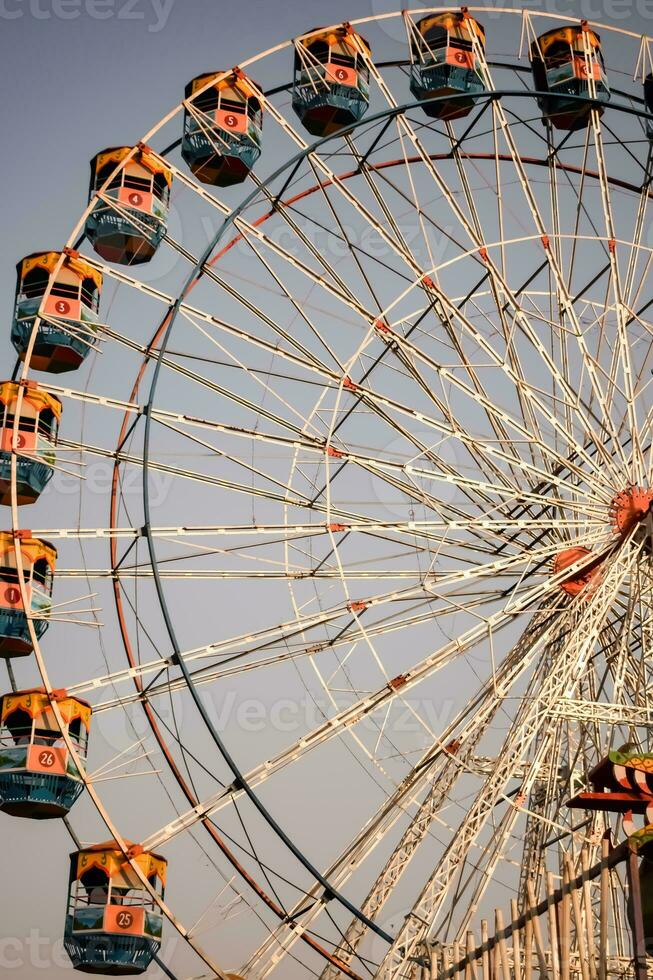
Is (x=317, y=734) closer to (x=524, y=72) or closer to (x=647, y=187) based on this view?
(x=647, y=187)

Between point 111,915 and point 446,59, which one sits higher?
point 446,59

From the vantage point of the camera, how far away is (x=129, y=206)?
25.3m

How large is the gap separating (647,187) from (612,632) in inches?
315

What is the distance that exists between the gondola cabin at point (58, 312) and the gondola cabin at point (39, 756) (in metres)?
5.86

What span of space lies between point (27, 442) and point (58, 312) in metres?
2.23

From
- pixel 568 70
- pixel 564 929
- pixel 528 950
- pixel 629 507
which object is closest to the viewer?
pixel 564 929

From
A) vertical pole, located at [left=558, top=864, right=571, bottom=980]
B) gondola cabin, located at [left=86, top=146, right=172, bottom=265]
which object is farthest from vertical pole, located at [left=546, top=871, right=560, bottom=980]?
gondola cabin, located at [left=86, top=146, right=172, bottom=265]

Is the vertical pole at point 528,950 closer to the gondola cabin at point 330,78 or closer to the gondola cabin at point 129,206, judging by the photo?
the gondola cabin at point 129,206

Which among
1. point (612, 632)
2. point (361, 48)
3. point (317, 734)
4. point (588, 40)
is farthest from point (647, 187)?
point (317, 734)

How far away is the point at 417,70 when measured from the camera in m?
27.4

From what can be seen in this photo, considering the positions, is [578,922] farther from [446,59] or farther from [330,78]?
[446,59]

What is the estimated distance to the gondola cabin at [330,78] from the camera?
26688 millimetres

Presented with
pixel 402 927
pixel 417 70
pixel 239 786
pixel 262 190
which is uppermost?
pixel 417 70

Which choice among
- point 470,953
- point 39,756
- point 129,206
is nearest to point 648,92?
point 129,206
